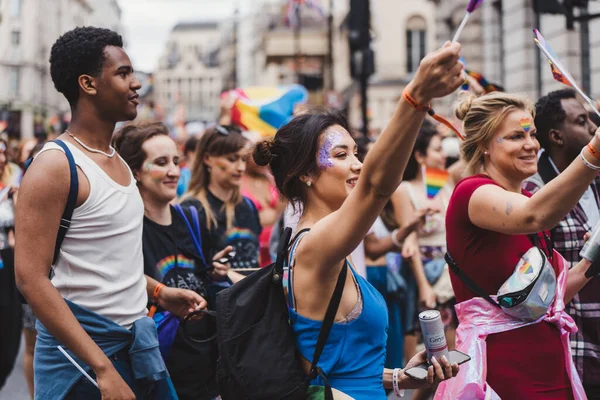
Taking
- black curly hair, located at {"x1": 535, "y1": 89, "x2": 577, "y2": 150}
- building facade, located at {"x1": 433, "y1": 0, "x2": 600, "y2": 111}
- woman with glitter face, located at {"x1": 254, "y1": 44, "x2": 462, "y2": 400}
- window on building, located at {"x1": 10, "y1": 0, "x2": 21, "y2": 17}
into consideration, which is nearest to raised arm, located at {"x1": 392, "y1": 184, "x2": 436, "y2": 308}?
black curly hair, located at {"x1": 535, "y1": 89, "x2": 577, "y2": 150}

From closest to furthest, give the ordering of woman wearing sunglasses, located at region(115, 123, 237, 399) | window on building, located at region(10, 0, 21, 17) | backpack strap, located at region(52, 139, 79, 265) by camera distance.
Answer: backpack strap, located at region(52, 139, 79, 265) → woman wearing sunglasses, located at region(115, 123, 237, 399) → window on building, located at region(10, 0, 21, 17)

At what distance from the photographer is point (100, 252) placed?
3.25 metres

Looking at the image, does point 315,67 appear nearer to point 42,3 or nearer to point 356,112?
point 356,112

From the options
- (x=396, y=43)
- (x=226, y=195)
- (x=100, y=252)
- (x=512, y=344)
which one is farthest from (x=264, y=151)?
(x=396, y=43)

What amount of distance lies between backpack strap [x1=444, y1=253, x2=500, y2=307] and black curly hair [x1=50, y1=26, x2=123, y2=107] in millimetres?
1620

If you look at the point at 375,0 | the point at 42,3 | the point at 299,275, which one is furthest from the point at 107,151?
the point at 375,0

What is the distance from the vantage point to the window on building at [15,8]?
14939 mm

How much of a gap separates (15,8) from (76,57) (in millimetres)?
13287

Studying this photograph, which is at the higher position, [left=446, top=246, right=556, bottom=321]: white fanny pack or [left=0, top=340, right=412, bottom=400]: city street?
[left=446, top=246, right=556, bottom=321]: white fanny pack

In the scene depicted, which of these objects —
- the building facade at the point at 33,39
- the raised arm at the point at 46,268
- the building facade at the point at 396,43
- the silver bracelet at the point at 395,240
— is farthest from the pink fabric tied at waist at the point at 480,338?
the building facade at the point at 396,43

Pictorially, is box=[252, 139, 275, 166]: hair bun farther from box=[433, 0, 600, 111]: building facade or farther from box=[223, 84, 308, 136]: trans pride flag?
box=[433, 0, 600, 111]: building facade

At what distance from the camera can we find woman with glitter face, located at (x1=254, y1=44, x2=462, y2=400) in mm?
2336

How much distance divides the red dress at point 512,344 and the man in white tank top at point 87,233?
4.31 feet

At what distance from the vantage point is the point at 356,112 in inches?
2167
